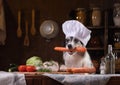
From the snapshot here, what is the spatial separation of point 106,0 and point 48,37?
0.74 m

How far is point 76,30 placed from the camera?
2182 millimetres

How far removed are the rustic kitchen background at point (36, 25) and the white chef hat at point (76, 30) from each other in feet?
4.15

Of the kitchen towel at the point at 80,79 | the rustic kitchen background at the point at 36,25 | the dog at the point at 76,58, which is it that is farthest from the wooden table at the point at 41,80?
the rustic kitchen background at the point at 36,25

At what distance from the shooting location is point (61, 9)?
3.52 metres

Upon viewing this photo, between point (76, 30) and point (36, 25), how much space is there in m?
1.41

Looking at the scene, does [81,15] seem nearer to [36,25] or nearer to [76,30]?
[36,25]

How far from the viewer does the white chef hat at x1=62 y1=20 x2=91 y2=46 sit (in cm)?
217

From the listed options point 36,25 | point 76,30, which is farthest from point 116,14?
point 76,30

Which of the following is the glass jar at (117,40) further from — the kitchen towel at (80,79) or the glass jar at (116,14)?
the kitchen towel at (80,79)

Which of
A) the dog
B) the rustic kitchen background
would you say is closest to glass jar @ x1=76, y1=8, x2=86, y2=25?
the rustic kitchen background

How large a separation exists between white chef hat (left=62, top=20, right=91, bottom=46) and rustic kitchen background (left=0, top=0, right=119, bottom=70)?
4.15 feet

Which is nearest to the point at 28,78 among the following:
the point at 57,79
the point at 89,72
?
the point at 57,79

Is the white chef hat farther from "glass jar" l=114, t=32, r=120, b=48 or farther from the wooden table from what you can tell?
"glass jar" l=114, t=32, r=120, b=48

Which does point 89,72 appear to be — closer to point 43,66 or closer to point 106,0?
point 43,66
